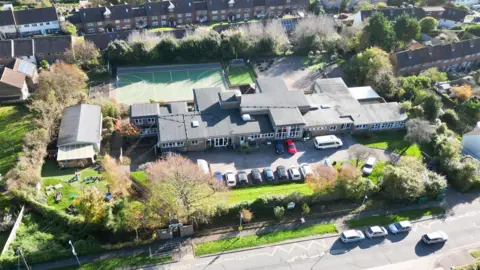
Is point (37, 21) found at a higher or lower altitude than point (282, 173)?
higher

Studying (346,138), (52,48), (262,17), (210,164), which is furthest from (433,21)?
(52,48)

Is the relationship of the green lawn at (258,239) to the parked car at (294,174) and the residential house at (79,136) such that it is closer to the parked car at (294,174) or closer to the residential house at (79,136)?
the parked car at (294,174)

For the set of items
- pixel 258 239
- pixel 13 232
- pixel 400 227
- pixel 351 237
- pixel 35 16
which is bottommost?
pixel 400 227

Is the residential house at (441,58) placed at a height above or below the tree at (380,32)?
below

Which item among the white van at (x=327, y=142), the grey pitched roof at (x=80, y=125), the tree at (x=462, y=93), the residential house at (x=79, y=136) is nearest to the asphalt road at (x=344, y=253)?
the white van at (x=327, y=142)

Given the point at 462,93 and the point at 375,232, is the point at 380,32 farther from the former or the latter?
the point at 375,232

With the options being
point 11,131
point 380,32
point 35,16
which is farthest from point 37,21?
point 380,32
